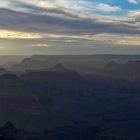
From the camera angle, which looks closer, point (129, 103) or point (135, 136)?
point (135, 136)

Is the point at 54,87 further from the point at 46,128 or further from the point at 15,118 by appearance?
the point at 46,128

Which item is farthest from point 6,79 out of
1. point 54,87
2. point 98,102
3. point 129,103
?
point 129,103

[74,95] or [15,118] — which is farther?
[74,95]

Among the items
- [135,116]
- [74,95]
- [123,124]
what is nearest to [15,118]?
[123,124]

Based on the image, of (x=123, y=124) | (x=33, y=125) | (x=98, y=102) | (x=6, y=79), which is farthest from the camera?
(x=98, y=102)

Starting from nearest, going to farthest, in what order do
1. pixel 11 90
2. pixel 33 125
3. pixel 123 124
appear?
pixel 33 125
pixel 123 124
pixel 11 90

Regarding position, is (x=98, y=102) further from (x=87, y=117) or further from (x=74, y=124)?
(x=74, y=124)

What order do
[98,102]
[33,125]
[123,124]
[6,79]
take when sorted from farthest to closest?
1. [98,102]
2. [6,79]
3. [123,124]
4. [33,125]

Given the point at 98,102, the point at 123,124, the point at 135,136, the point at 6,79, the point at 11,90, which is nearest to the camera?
the point at 135,136

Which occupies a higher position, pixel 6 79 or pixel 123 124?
pixel 6 79
